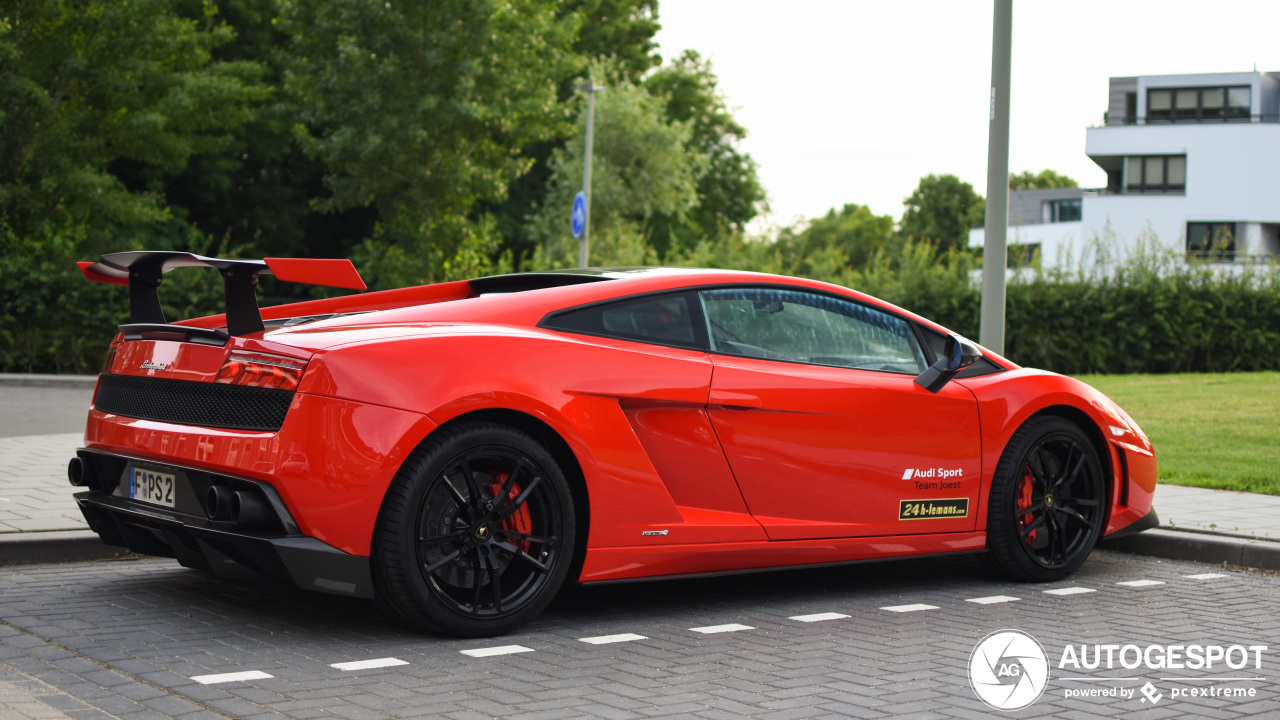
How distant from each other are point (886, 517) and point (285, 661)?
102 inches

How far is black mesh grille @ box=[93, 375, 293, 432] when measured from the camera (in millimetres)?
4273

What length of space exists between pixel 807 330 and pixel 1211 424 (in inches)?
361

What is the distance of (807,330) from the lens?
5422mm

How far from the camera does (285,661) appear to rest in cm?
412

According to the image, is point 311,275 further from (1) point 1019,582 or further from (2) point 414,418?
(1) point 1019,582

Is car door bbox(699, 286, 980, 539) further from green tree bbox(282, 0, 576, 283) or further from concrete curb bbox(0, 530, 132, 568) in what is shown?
green tree bbox(282, 0, 576, 283)

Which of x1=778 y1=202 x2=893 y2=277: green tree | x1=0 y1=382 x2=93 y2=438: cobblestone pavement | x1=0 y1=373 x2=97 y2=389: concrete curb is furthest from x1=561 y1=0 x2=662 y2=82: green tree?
x1=778 y1=202 x2=893 y2=277: green tree

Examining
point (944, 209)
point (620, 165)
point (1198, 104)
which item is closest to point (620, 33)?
point (620, 165)

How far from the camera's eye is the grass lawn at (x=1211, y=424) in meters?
9.16

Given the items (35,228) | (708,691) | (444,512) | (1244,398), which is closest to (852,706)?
(708,691)

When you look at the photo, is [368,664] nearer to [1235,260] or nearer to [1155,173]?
[1235,260]

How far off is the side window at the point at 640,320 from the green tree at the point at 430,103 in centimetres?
1899

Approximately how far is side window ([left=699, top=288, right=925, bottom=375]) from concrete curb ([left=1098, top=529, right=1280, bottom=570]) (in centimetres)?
170

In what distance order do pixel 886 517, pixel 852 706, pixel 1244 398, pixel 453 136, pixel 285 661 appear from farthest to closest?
pixel 453 136
pixel 1244 398
pixel 886 517
pixel 285 661
pixel 852 706
